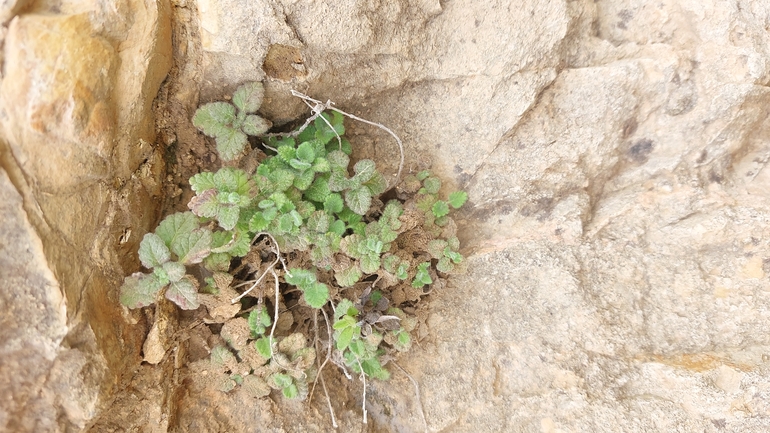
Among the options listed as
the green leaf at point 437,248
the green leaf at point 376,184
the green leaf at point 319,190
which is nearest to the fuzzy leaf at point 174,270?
the green leaf at point 319,190

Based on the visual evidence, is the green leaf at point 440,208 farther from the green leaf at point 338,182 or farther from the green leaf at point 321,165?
the green leaf at point 321,165

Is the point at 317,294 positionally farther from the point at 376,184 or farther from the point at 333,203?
the point at 376,184

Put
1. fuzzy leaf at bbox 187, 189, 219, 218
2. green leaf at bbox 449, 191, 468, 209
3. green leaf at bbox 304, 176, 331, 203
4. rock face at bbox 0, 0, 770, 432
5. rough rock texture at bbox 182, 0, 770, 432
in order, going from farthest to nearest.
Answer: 1. green leaf at bbox 449, 191, 468, 209
2. green leaf at bbox 304, 176, 331, 203
3. rough rock texture at bbox 182, 0, 770, 432
4. fuzzy leaf at bbox 187, 189, 219, 218
5. rock face at bbox 0, 0, 770, 432

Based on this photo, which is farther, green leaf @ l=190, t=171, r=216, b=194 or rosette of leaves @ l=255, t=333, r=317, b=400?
Answer: rosette of leaves @ l=255, t=333, r=317, b=400

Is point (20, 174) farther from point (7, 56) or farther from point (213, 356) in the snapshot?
point (213, 356)

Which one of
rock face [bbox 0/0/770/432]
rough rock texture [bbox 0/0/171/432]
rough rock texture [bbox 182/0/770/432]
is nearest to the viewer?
rough rock texture [bbox 0/0/171/432]

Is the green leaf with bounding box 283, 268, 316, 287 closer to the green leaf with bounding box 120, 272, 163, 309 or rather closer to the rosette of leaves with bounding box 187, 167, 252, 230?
the rosette of leaves with bounding box 187, 167, 252, 230

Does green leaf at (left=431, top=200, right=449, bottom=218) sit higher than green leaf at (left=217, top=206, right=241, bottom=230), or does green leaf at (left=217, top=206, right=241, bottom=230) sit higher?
green leaf at (left=431, top=200, right=449, bottom=218)

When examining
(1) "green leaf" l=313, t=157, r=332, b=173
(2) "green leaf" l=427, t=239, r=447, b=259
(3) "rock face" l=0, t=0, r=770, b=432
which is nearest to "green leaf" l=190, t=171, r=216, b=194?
(3) "rock face" l=0, t=0, r=770, b=432
